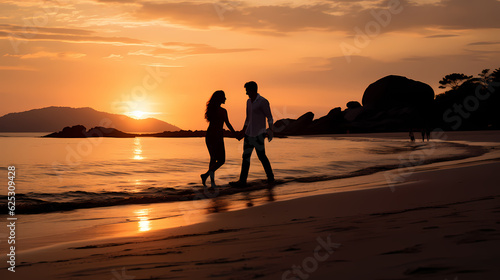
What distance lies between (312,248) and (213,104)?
295 inches

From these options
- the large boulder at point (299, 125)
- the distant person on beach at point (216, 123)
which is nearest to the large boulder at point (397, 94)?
the large boulder at point (299, 125)

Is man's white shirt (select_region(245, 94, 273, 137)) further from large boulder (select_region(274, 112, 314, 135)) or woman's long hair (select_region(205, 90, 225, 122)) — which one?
large boulder (select_region(274, 112, 314, 135))

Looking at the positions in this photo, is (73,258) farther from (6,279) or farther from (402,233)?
(402,233)

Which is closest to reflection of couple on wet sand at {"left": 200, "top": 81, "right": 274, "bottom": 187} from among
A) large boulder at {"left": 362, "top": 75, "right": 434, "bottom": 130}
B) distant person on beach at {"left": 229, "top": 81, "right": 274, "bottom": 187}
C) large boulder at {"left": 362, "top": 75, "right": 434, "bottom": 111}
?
distant person on beach at {"left": 229, "top": 81, "right": 274, "bottom": 187}

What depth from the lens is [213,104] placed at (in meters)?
10.6

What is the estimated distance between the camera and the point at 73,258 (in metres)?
3.87

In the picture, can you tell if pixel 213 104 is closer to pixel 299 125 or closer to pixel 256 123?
pixel 256 123

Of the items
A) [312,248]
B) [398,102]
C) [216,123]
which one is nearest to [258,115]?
[216,123]

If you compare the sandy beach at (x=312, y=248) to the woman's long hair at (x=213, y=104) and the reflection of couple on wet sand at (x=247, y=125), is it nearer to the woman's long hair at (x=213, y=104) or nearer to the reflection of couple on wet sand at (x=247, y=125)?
the reflection of couple on wet sand at (x=247, y=125)

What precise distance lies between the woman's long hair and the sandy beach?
5.22m

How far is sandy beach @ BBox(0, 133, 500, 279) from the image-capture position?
2.81 m

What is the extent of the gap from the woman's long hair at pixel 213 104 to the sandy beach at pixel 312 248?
206 inches

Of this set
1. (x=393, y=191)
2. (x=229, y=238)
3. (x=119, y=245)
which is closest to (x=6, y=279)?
(x=119, y=245)

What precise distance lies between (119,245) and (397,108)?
362 ft
